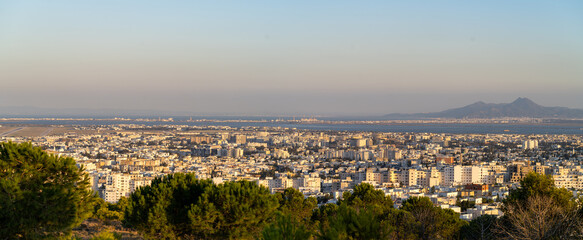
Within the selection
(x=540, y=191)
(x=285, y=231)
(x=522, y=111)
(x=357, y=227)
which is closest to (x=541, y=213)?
(x=540, y=191)

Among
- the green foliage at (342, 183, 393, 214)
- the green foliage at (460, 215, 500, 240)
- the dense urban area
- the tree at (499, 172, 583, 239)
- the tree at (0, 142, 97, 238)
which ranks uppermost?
the tree at (0, 142, 97, 238)

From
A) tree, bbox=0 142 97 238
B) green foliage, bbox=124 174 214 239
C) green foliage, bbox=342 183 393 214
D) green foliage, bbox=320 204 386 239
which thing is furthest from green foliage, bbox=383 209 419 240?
tree, bbox=0 142 97 238

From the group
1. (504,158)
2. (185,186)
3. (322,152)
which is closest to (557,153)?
(504,158)

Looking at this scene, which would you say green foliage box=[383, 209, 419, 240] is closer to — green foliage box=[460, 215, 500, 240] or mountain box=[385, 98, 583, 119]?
green foliage box=[460, 215, 500, 240]

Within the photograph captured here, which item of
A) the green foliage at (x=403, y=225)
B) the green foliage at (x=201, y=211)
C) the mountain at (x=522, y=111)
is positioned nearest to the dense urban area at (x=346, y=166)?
the green foliage at (x=403, y=225)

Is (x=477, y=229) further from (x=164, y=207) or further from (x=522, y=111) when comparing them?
(x=522, y=111)

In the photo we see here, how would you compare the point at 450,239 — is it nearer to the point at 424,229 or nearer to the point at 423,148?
the point at 424,229
